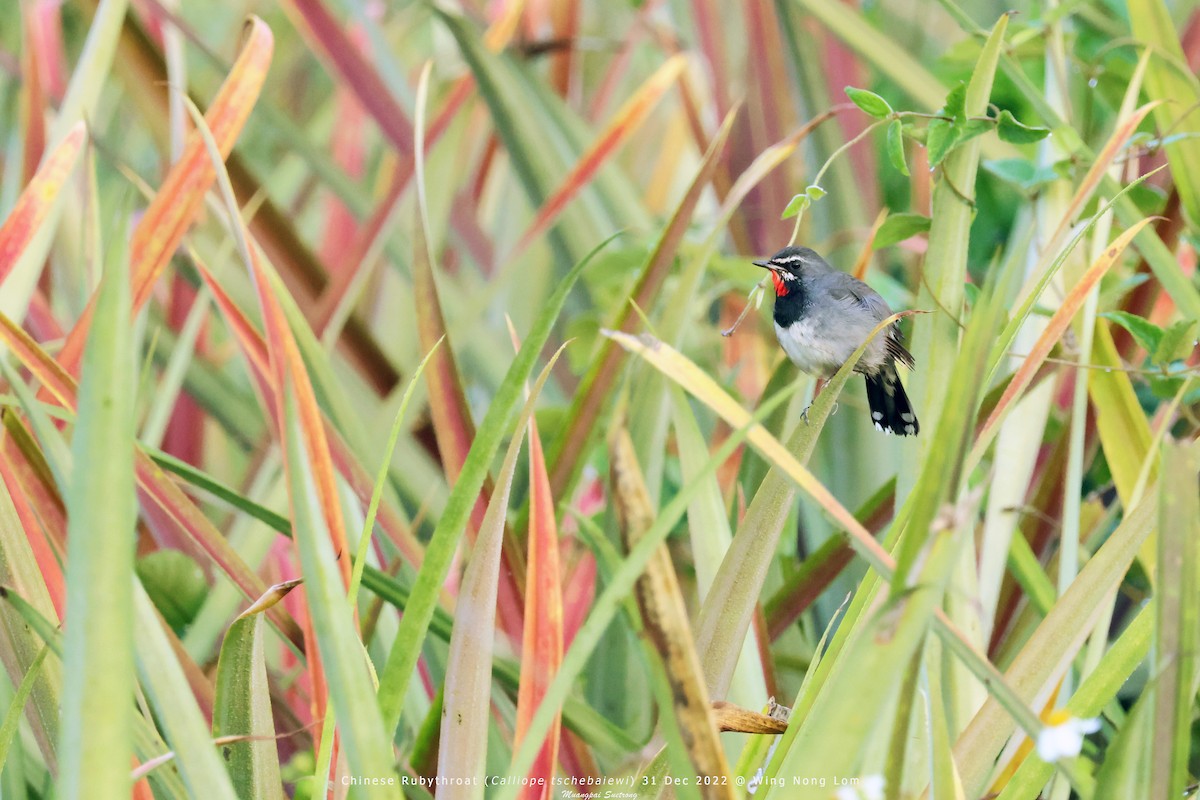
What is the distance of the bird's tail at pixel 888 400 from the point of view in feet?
3.33

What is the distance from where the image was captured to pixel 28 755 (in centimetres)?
92

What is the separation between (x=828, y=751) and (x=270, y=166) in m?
2.57

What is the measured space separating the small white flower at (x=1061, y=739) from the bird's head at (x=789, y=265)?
1.78 ft

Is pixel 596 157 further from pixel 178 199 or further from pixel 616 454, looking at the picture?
pixel 616 454

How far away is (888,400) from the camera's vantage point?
1061 millimetres

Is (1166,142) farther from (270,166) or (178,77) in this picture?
(270,166)

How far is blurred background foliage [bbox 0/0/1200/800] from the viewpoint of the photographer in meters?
0.56

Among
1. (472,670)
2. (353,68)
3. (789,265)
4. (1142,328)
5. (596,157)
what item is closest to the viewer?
(472,670)

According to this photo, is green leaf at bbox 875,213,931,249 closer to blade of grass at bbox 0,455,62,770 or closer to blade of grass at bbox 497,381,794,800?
blade of grass at bbox 497,381,794,800

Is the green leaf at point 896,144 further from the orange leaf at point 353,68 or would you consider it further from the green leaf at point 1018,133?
the orange leaf at point 353,68

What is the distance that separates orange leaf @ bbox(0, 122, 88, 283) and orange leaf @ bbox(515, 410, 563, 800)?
1.75 feet

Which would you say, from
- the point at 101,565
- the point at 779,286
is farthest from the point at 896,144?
the point at 101,565

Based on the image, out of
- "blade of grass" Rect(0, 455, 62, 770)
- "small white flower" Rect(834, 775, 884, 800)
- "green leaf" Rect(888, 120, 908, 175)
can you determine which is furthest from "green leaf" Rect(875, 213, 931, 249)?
"blade of grass" Rect(0, 455, 62, 770)

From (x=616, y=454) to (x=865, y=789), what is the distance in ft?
0.82
